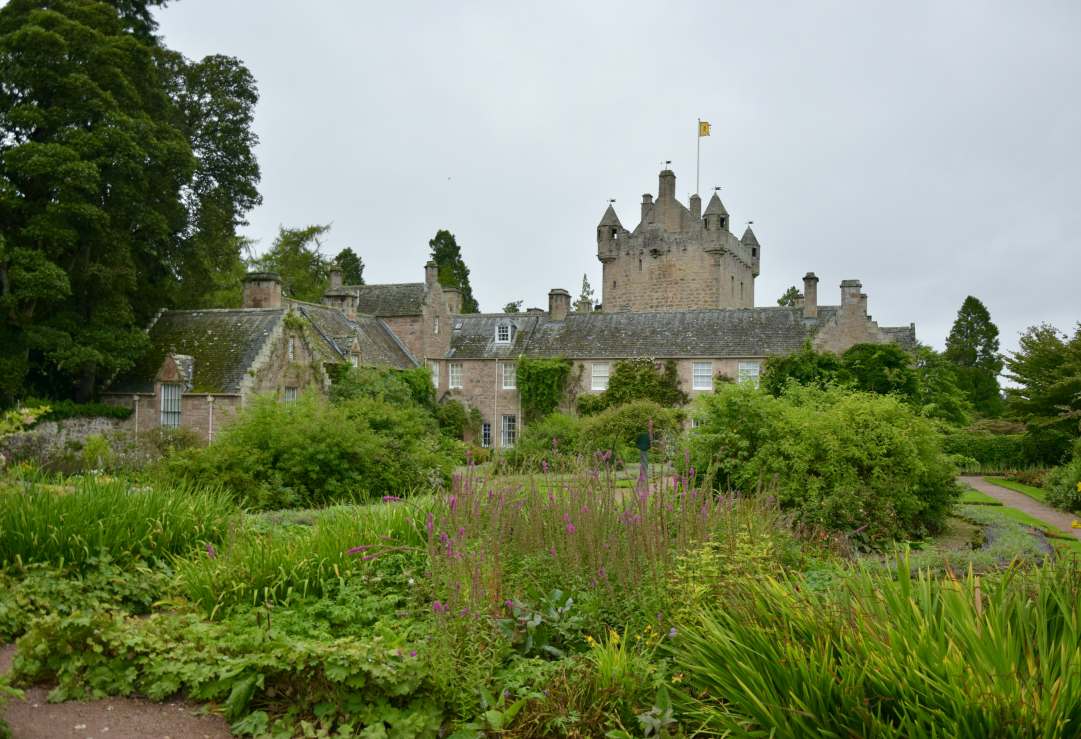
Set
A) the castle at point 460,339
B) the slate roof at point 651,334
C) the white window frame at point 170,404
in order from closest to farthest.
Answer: the white window frame at point 170,404, the castle at point 460,339, the slate roof at point 651,334

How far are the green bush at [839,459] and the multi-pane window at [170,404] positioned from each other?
21714 millimetres

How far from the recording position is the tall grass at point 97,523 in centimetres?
836

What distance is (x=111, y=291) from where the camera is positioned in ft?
94.3

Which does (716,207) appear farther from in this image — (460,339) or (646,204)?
(460,339)

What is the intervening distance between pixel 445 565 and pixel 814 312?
3489cm

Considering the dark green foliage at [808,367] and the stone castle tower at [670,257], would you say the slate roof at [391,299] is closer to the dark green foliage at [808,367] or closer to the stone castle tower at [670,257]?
the stone castle tower at [670,257]

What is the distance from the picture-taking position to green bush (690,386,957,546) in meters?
12.5

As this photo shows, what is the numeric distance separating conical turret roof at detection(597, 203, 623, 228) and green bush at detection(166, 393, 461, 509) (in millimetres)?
39362

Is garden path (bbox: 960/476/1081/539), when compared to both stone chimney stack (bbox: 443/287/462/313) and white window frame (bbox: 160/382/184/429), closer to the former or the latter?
white window frame (bbox: 160/382/184/429)

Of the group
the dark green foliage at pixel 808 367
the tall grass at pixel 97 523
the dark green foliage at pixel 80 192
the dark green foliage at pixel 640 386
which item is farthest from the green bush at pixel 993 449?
the dark green foliage at pixel 80 192

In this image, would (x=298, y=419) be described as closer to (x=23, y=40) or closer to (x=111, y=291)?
(x=111, y=291)

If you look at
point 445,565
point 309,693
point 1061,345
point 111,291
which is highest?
point 111,291

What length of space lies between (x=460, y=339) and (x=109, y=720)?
38.2 metres

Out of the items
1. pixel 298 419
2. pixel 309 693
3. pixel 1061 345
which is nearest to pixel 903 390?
pixel 1061 345
